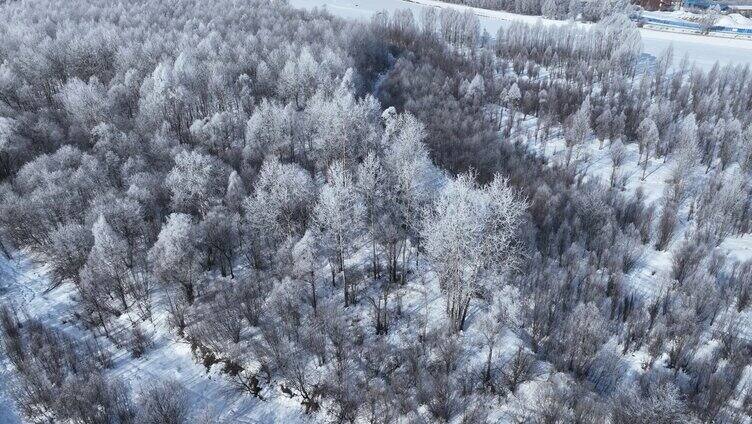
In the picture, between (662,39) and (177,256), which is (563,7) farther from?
(177,256)

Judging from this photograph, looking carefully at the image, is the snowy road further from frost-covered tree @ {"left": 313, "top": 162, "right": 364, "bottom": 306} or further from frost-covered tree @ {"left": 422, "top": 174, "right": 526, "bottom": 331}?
frost-covered tree @ {"left": 313, "top": 162, "right": 364, "bottom": 306}

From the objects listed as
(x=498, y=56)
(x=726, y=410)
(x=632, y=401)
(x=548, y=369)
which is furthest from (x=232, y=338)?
(x=498, y=56)

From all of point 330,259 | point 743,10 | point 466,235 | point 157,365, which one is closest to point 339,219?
point 330,259

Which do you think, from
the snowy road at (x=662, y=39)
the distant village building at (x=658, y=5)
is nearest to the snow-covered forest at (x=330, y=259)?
the snowy road at (x=662, y=39)

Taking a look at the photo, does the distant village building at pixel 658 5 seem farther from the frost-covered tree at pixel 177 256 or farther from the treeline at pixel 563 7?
the frost-covered tree at pixel 177 256

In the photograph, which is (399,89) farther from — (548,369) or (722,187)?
(548,369)
